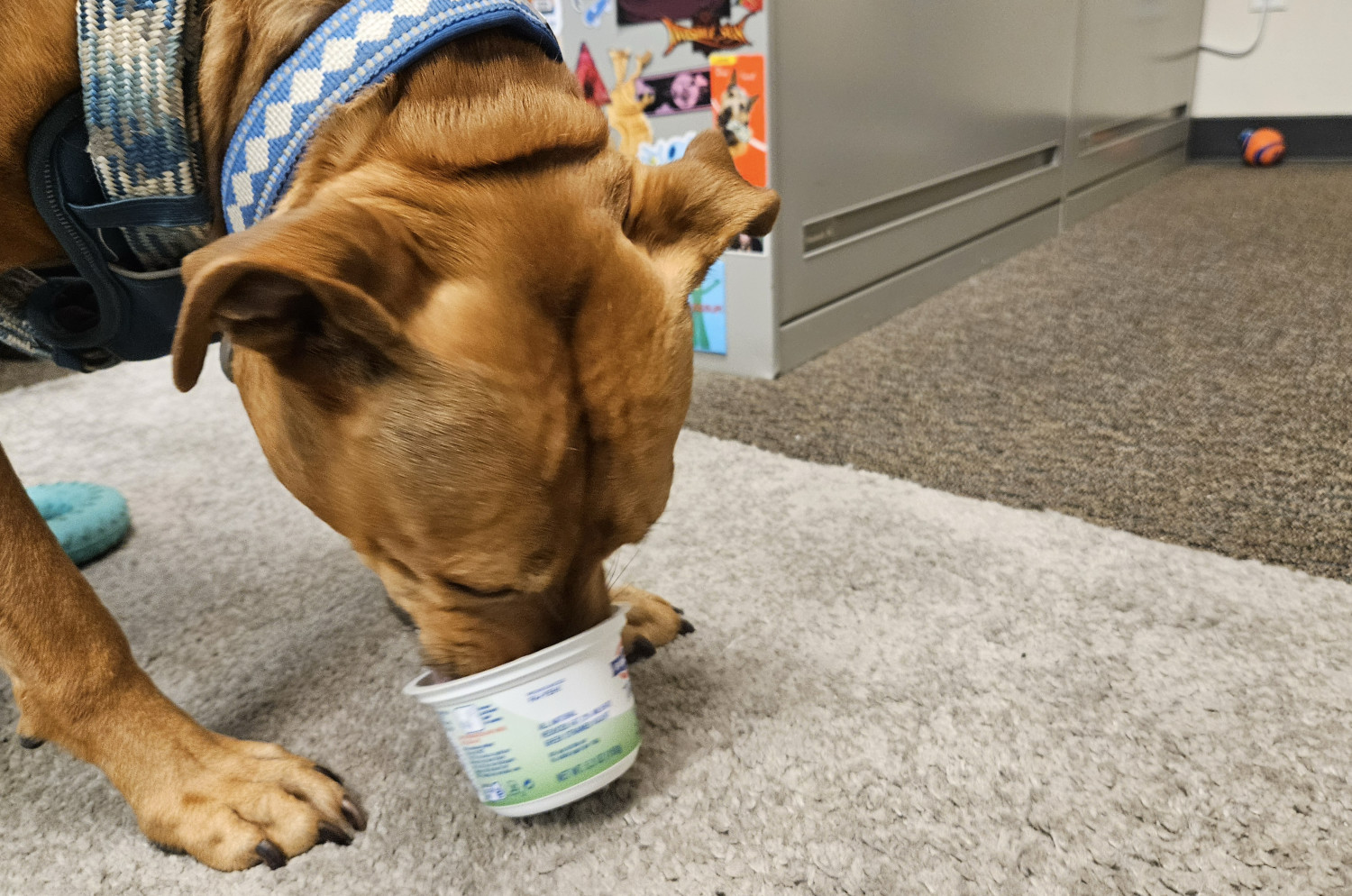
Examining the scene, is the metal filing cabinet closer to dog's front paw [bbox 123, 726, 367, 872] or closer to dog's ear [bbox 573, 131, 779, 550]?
dog's ear [bbox 573, 131, 779, 550]

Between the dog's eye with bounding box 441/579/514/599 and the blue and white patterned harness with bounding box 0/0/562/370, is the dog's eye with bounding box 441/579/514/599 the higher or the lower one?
the lower one

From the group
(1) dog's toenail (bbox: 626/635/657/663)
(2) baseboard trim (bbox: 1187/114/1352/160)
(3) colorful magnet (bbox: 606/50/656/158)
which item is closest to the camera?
(1) dog's toenail (bbox: 626/635/657/663)

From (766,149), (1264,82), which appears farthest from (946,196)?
(1264,82)

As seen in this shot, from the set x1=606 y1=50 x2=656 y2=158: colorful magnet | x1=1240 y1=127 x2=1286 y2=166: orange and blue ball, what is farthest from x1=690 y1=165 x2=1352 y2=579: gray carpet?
x1=1240 y1=127 x2=1286 y2=166: orange and blue ball

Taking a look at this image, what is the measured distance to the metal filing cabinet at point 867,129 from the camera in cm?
201

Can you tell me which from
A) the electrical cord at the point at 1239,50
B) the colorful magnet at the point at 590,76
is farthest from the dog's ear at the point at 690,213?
the electrical cord at the point at 1239,50

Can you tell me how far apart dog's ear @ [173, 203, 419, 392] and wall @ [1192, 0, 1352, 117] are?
5.14 m

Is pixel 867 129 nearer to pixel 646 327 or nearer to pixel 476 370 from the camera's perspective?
pixel 646 327

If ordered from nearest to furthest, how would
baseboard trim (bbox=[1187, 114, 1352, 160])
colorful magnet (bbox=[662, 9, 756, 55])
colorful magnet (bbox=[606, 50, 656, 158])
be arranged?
colorful magnet (bbox=[662, 9, 756, 55])
colorful magnet (bbox=[606, 50, 656, 158])
baseboard trim (bbox=[1187, 114, 1352, 160])

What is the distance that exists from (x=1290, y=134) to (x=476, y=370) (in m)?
5.18

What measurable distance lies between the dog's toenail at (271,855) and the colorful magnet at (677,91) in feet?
5.57

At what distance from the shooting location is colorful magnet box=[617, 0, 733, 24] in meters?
1.92

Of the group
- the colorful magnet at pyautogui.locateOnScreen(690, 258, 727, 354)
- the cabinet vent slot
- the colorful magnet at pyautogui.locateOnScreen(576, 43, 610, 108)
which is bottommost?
the colorful magnet at pyautogui.locateOnScreen(690, 258, 727, 354)

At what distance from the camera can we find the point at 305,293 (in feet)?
2.17
